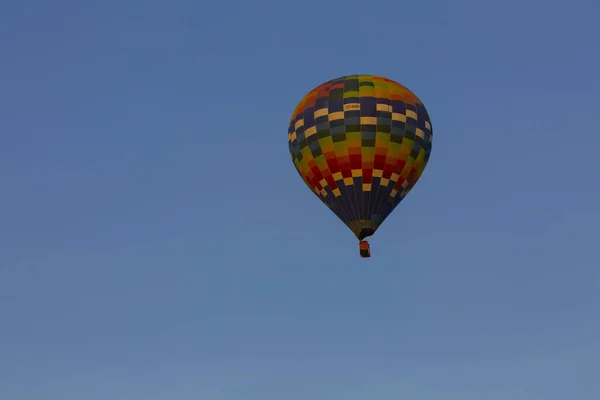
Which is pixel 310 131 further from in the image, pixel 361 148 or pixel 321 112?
pixel 361 148

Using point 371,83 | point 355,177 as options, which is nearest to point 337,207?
point 355,177

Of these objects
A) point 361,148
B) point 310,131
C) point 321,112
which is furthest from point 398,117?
point 310,131

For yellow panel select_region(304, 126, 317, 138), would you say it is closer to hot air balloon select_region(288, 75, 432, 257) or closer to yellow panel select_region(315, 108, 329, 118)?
hot air balloon select_region(288, 75, 432, 257)

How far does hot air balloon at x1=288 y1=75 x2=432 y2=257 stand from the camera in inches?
3105

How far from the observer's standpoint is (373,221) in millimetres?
78562

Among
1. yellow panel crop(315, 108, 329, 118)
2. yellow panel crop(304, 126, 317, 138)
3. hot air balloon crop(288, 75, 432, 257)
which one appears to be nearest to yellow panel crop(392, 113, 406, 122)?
hot air balloon crop(288, 75, 432, 257)

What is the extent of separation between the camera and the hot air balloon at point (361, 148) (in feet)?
259

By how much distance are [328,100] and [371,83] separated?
8.10ft

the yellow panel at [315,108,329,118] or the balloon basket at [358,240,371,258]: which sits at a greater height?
the yellow panel at [315,108,329,118]

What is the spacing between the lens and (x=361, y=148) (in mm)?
79000

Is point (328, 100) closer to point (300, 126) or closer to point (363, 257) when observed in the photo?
point (300, 126)

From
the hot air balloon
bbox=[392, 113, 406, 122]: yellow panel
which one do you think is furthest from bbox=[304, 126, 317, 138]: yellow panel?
bbox=[392, 113, 406, 122]: yellow panel

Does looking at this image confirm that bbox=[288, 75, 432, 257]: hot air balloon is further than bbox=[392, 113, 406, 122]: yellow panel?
No

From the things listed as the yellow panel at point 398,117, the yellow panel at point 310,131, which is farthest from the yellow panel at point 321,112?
the yellow panel at point 398,117
